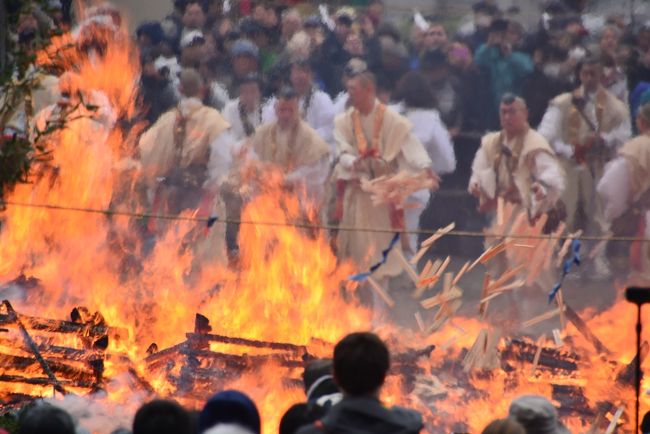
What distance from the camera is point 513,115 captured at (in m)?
13.3

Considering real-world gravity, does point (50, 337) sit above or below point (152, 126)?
below

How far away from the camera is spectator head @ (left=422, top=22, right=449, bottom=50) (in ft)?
44.1

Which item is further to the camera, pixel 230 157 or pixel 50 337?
pixel 230 157

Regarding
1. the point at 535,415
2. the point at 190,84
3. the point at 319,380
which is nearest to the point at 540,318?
the point at 190,84

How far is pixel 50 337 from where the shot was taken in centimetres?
1235

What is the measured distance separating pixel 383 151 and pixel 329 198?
2.25 feet

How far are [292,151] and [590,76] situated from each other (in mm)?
2876

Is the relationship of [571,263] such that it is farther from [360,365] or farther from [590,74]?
[360,365]

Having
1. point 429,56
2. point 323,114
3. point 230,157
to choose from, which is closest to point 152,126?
point 230,157

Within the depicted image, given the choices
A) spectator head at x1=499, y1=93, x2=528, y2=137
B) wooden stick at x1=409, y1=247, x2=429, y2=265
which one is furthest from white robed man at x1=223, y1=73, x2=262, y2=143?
spectator head at x1=499, y1=93, x2=528, y2=137

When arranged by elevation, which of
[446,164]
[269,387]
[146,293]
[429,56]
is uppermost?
[429,56]

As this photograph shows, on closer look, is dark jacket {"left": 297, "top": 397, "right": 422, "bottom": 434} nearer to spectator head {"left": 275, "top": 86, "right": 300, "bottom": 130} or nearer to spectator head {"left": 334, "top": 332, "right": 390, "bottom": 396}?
spectator head {"left": 334, "top": 332, "right": 390, "bottom": 396}

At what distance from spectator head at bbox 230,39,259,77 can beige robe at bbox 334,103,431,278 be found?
40.4 inches

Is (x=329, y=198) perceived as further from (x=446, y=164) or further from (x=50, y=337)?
(x=50, y=337)
